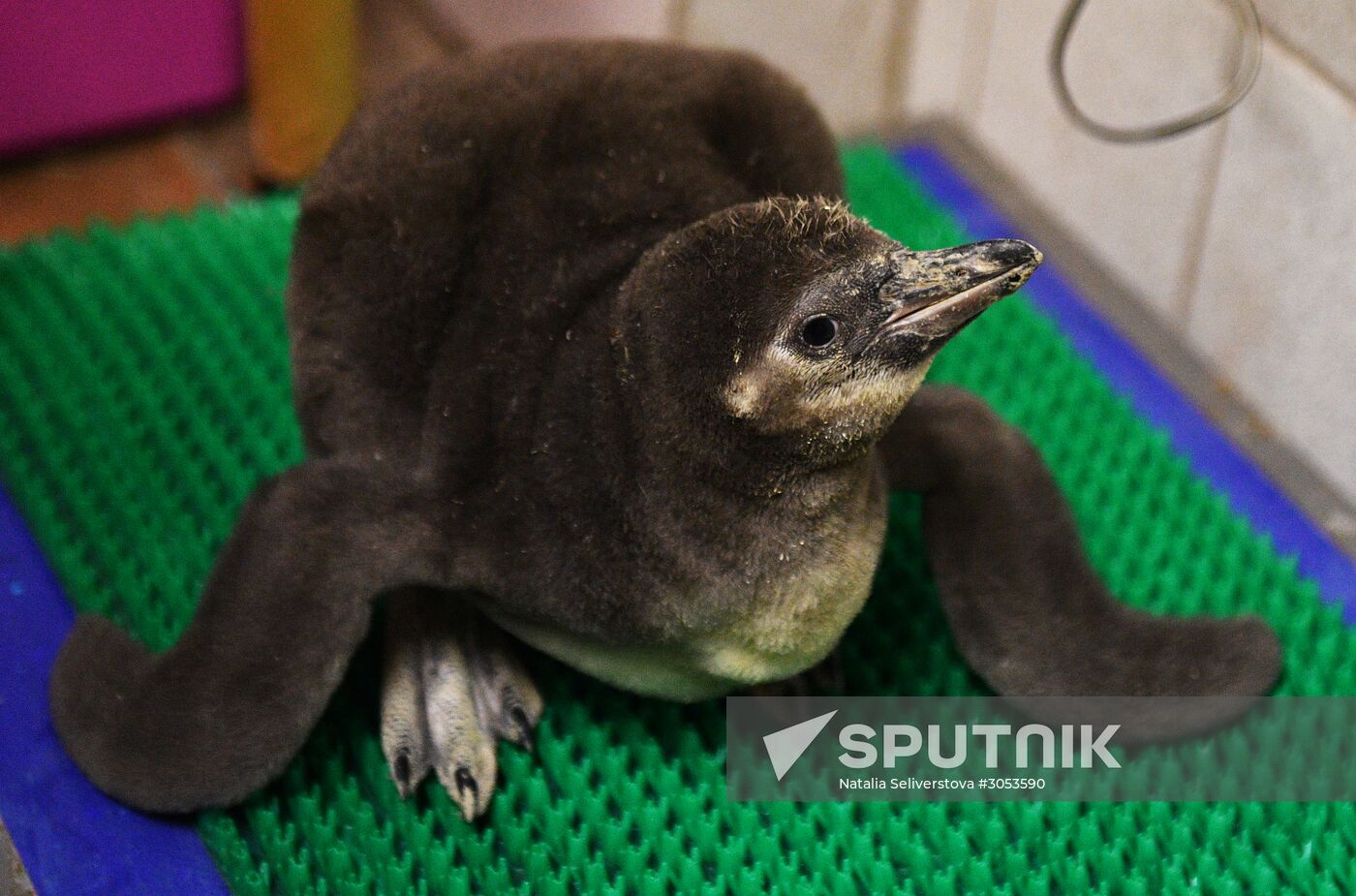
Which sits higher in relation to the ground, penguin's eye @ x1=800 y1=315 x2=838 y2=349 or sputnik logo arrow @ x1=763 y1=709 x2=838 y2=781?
penguin's eye @ x1=800 y1=315 x2=838 y2=349

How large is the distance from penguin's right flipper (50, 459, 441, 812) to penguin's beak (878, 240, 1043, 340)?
469mm

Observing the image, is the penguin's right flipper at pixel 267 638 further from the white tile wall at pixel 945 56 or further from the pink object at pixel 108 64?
the white tile wall at pixel 945 56

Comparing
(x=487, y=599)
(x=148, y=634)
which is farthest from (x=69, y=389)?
(x=487, y=599)

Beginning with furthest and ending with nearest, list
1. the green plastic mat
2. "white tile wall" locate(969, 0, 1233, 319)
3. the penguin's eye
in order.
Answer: "white tile wall" locate(969, 0, 1233, 319) < the green plastic mat < the penguin's eye

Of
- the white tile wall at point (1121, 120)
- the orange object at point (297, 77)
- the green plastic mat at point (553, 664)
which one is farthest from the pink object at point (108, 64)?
the white tile wall at point (1121, 120)

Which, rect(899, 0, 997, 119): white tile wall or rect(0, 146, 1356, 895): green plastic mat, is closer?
rect(0, 146, 1356, 895): green plastic mat

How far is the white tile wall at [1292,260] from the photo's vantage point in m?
1.94

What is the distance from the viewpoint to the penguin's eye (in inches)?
51.9

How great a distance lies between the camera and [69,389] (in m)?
2.11

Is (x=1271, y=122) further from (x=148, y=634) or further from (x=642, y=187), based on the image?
(x=148, y=634)

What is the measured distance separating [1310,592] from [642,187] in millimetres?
938

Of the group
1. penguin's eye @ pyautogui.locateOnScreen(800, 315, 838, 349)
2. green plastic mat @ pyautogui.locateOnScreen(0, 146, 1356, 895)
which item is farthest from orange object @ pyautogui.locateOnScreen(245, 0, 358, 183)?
penguin's eye @ pyautogui.locateOnScreen(800, 315, 838, 349)

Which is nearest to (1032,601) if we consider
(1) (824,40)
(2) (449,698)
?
(2) (449,698)

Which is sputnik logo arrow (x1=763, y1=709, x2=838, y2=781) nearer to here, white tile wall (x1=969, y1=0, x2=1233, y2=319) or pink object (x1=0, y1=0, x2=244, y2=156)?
white tile wall (x1=969, y1=0, x2=1233, y2=319)
